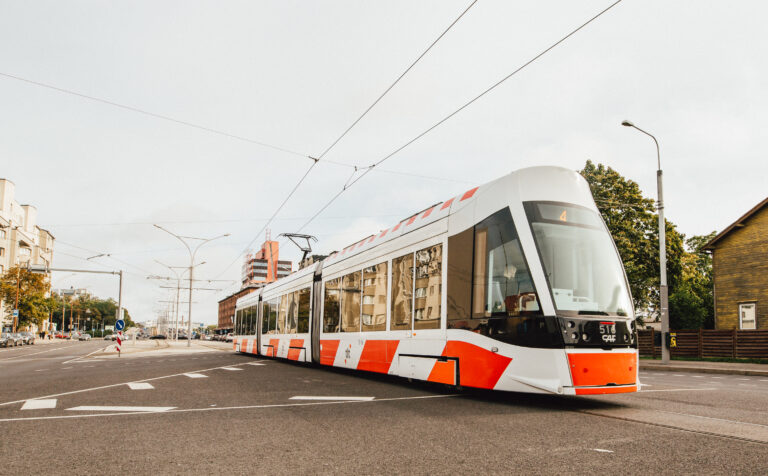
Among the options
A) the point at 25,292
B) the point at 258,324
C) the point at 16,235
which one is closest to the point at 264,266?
the point at 16,235

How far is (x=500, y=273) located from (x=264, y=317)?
1684cm

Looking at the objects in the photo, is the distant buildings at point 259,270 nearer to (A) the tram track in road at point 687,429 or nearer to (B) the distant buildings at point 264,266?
(B) the distant buildings at point 264,266

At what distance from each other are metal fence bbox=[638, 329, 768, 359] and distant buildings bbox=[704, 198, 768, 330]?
3.86 meters

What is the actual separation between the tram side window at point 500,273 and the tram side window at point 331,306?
637cm

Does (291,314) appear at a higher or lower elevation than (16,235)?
lower

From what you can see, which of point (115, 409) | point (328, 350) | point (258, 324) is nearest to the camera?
point (115, 409)

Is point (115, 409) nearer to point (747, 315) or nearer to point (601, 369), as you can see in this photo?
point (601, 369)

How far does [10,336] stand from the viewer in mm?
53656

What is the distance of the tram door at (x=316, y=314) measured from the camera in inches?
637

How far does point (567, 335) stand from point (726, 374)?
14436 mm

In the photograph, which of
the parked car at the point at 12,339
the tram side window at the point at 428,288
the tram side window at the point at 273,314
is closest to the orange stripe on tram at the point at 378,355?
the tram side window at the point at 428,288

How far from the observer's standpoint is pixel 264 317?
77.8ft

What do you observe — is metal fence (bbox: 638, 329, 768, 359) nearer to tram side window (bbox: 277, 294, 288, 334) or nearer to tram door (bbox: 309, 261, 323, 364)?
tram door (bbox: 309, 261, 323, 364)

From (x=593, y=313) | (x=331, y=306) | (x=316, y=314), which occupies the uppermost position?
(x=593, y=313)
